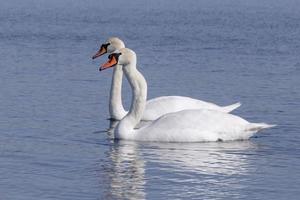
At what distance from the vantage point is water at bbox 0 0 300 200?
12.0 meters

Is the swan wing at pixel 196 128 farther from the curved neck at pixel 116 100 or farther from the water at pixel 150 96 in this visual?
the curved neck at pixel 116 100

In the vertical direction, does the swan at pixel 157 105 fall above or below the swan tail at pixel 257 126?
above

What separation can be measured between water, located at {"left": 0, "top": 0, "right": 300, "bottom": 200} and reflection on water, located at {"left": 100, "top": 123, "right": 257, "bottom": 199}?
0.5 inches

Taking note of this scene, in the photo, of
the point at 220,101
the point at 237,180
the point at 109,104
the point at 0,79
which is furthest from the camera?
the point at 0,79

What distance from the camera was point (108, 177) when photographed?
12422 millimetres

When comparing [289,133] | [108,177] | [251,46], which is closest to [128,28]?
[251,46]

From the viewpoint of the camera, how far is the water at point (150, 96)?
39.4 feet

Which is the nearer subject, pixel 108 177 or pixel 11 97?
pixel 108 177

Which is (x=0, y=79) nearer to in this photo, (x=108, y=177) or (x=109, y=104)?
(x=109, y=104)

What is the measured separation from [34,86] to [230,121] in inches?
246

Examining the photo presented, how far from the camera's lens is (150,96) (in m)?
20.1

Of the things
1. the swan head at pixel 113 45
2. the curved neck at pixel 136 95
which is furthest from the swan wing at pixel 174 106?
the curved neck at pixel 136 95

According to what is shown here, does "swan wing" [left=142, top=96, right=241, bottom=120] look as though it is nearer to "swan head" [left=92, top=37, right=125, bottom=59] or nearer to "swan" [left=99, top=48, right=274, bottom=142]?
"swan head" [left=92, top=37, right=125, bottom=59]

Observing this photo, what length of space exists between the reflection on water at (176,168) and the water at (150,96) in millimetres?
13
